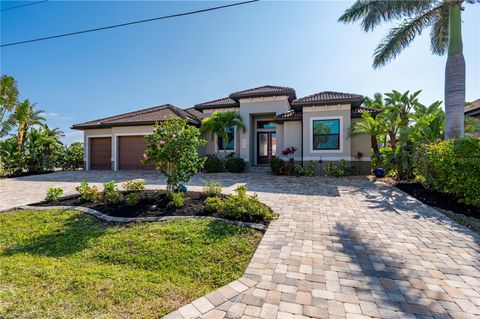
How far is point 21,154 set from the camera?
1669 cm

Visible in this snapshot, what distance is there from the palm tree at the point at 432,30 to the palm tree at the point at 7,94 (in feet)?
57.1

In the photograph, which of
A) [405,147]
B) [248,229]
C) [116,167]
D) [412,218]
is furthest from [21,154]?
[405,147]

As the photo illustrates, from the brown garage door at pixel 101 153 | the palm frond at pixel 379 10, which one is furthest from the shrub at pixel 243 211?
the brown garage door at pixel 101 153

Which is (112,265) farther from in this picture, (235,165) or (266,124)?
(266,124)

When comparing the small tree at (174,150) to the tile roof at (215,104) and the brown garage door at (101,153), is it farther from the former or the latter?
the brown garage door at (101,153)

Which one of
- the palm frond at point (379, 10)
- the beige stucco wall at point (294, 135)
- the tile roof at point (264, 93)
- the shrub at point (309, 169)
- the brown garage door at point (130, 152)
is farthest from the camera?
the brown garage door at point (130, 152)

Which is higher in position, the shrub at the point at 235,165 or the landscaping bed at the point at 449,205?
the shrub at the point at 235,165

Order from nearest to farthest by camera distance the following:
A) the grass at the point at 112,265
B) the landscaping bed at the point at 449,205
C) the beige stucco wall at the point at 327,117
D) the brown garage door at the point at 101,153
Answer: the grass at the point at 112,265 < the landscaping bed at the point at 449,205 < the beige stucco wall at the point at 327,117 < the brown garage door at the point at 101,153

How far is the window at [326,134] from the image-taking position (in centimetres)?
1367

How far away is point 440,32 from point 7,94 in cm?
2342

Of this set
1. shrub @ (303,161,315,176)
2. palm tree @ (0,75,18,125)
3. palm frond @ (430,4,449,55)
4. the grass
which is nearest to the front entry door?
shrub @ (303,161,315,176)

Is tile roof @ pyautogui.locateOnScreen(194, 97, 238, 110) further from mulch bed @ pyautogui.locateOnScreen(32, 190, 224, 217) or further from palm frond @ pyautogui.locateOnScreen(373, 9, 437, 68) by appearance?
mulch bed @ pyautogui.locateOnScreen(32, 190, 224, 217)

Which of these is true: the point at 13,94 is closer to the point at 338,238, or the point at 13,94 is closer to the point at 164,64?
the point at 164,64

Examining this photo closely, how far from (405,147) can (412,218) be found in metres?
6.38
